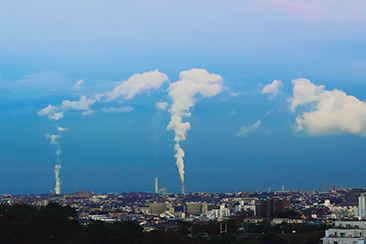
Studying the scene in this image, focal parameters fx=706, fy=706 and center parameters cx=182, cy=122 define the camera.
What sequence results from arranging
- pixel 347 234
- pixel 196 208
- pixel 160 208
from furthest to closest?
pixel 196 208
pixel 160 208
pixel 347 234

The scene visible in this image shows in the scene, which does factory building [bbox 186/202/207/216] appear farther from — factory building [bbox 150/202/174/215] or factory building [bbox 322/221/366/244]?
factory building [bbox 322/221/366/244]

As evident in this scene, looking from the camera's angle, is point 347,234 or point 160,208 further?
point 160,208

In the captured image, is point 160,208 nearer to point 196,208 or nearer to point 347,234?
point 196,208

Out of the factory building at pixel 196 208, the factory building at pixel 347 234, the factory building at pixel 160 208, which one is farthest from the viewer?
the factory building at pixel 196 208

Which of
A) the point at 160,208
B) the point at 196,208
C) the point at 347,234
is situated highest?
the point at 196,208

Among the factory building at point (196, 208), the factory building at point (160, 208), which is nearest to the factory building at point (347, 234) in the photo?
the factory building at point (160, 208)

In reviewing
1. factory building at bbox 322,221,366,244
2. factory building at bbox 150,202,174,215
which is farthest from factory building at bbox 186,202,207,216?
factory building at bbox 322,221,366,244

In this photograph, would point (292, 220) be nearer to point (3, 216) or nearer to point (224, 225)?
point (224, 225)

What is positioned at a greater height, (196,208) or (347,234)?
(196,208)

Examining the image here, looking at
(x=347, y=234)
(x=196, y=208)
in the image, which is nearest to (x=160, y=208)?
(x=196, y=208)

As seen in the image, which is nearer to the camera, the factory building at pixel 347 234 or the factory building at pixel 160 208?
the factory building at pixel 347 234

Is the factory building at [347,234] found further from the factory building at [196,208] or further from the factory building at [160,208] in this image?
the factory building at [196,208]
